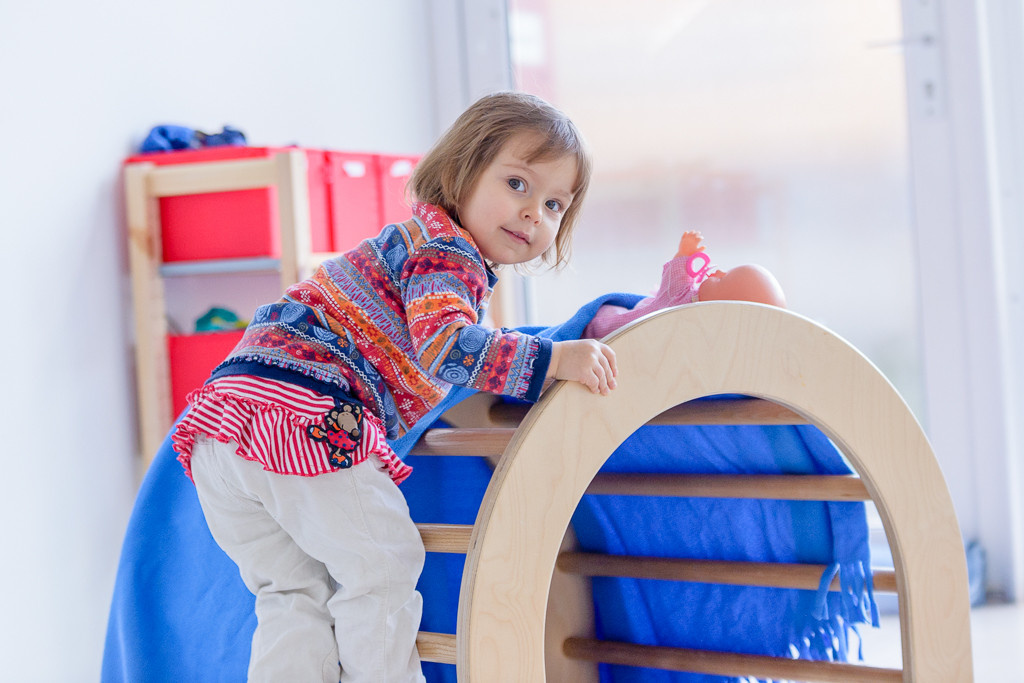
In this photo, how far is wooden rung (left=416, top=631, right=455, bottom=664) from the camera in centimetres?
100

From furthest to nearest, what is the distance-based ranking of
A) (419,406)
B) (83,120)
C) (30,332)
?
(83,120)
(30,332)
(419,406)

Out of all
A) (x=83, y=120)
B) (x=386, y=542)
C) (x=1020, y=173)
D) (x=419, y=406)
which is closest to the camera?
(x=386, y=542)

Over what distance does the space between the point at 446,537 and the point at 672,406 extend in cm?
27

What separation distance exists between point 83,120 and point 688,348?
1.27 metres

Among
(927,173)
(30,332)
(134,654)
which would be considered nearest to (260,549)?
(134,654)

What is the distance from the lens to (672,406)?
1.05 meters

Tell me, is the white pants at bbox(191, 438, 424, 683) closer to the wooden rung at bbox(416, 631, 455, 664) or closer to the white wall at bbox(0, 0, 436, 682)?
the wooden rung at bbox(416, 631, 455, 664)

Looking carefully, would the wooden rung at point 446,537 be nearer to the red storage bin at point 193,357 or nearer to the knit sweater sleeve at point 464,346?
the knit sweater sleeve at point 464,346

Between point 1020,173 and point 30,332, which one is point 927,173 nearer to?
point 1020,173

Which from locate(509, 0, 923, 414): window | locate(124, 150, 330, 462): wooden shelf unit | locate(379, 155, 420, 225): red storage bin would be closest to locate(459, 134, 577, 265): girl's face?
locate(124, 150, 330, 462): wooden shelf unit

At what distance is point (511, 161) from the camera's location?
1.08 m

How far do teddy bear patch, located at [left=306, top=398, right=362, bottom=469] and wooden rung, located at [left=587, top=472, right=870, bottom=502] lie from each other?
1.36ft

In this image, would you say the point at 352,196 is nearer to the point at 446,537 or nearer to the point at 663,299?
the point at 663,299

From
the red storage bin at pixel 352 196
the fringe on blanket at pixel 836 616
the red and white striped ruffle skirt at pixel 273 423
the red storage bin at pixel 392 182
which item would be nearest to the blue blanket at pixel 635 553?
the fringe on blanket at pixel 836 616
